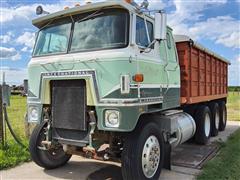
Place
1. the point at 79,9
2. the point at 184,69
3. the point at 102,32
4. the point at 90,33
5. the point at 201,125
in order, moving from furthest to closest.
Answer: the point at 201,125
the point at 184,69
the point at 79,9
the point at 90,33
the point at 102,32

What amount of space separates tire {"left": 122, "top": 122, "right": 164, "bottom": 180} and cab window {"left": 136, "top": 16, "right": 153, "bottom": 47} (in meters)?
1.35

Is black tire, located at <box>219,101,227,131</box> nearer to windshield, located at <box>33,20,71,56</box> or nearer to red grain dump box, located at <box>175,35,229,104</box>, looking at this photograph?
red grain dump box, located at <box>175,35,229,104</box>

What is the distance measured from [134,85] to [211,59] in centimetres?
536

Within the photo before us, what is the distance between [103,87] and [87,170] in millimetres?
2106

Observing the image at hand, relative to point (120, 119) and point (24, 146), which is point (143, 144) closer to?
point (120, 119)

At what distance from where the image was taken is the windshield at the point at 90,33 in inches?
189

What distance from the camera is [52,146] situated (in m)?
5.34

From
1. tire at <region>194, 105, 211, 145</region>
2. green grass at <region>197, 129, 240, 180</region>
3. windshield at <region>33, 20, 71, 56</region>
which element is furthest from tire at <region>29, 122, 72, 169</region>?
tire at <region>194, 105, 211, 145</region>

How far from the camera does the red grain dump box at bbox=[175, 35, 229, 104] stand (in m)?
7.22

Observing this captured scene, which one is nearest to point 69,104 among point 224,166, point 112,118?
point 112,118

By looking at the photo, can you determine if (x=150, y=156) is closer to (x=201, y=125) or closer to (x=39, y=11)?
(x=39, y=11)

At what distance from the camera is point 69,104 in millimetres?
5059

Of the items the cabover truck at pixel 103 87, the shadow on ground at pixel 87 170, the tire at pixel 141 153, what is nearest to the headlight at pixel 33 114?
the cabover truck at pixel 103 87

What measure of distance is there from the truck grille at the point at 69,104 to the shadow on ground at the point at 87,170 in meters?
1.06
